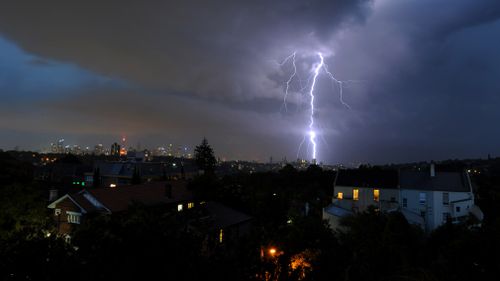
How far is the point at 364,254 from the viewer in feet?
54.0

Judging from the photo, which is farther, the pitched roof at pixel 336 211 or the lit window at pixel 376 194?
the lit window at pixel 376 194

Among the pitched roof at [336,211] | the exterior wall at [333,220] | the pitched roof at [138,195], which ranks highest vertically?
the pitched roof at [138,195]

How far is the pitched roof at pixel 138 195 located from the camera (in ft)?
83.0

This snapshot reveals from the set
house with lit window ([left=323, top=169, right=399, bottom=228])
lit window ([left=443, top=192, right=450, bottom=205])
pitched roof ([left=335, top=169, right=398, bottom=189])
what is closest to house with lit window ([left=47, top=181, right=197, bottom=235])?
house with lit window ([left=323, top=169, right=399, bottom=228])

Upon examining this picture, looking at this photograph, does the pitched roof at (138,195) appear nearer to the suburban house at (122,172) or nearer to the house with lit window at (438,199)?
the suburban house at (122,172)

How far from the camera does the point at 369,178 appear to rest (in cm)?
3366

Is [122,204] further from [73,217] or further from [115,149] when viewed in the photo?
[115,149]

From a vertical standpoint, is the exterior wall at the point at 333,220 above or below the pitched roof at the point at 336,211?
below

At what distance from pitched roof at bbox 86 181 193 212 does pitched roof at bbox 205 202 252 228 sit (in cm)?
423

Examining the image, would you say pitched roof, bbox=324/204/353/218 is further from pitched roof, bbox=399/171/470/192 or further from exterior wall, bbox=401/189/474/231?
pitched roof, bbox=399/171/470/192

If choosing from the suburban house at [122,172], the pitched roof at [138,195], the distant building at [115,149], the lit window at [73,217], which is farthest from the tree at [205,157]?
the distant building at [115,149]

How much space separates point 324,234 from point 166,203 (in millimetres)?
14625

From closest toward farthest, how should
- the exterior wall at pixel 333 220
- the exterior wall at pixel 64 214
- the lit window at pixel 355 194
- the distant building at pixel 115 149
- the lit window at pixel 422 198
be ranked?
the exterior wall at pixel 64 214 < the exterior wall at pixel 333 220 < the lit window at pixel 422 198 < the lit window at pixel 355 194 < the distant building at pixel 115 149

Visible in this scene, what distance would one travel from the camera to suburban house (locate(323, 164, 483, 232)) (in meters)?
28.9
